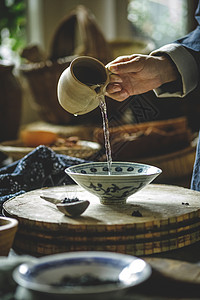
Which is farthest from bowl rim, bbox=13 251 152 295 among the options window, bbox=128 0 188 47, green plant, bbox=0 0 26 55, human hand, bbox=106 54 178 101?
window, bbox=128 0 188 47

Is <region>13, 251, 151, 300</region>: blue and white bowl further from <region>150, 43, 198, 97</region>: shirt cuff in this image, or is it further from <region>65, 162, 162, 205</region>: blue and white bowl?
<region>150, 43, 198, 97</region>: shirt cuff

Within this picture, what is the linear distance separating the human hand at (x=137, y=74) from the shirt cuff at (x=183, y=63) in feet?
0.08

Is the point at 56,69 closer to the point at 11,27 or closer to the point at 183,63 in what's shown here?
the point at 11,27

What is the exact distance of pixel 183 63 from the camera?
1359 millimetres

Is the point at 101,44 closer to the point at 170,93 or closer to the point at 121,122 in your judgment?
the point at 121,122

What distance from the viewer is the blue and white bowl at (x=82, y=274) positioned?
0.58 metres

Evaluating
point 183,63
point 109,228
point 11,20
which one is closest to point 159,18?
point 11,20

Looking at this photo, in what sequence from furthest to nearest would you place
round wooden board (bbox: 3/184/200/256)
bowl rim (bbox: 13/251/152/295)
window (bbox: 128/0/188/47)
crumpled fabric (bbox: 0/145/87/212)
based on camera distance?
1. window (bbox: 128/0/188/47)
2. crumpled fabric (bbox: 0/145/87/212)
3. round wooden board (bbox: 3/184/200/256)
4. bowl rim (bbox: 13/251/152/295)

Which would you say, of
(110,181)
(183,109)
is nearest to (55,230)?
(110,181)

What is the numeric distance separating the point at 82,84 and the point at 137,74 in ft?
0.93

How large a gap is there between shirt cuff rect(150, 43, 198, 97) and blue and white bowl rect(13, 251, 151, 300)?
0.82 meters

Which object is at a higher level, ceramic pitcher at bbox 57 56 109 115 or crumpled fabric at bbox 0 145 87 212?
ceramic pitcher at bbox 57 56 109 115

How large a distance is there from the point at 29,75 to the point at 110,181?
7.35 ft

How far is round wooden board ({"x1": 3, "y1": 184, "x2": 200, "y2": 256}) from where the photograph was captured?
900mm
